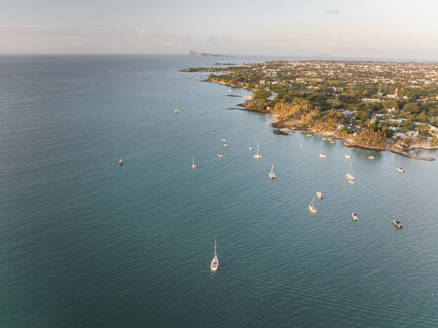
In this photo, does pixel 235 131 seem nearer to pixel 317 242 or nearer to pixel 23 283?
pixel 317 242

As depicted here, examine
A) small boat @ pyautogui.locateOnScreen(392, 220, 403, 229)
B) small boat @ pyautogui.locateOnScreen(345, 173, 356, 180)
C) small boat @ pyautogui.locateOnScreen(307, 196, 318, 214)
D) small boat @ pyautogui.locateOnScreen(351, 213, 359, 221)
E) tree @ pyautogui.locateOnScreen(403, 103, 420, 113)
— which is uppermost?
tree @ pyautogui.locateOnScreen(403, 103, 420, 113)

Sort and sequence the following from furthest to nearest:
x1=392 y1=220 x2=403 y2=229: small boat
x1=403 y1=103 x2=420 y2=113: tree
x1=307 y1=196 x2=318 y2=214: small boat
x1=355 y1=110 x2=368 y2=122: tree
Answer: x1=403 y1=103 x2=420 y2=113: tree
x1=355 y1=110 x2=368 y2=122: tree
x1=307 y1=196 x2=318 y2=214: small boat
x1=392 y1=220 x2=403 y2=229: small boat

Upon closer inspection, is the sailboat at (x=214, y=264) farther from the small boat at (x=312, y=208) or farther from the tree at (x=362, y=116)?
the tree at (x=362, y=116)

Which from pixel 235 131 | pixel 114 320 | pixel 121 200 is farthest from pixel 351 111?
pixel 114 320

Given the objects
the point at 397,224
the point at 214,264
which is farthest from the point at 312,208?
the point at 214,264

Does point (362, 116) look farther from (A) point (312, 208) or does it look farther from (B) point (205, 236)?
(B) point (205, 236)

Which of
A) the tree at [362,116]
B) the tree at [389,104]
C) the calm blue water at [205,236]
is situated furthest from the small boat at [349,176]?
the tree at [389,104]

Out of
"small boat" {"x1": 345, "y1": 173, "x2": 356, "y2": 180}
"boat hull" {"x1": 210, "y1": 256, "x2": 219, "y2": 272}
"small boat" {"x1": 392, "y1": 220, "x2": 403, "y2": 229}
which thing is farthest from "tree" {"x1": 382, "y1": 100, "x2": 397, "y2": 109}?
"boat hull" {"x1": 210, "y1": 256, "x2": 219, "y2": 272}

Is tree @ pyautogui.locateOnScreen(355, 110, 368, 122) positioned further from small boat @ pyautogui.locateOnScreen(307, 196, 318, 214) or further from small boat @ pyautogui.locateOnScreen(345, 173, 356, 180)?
small boat @ pyautogui.locateOnScreen(307, 196, 318, 214)
